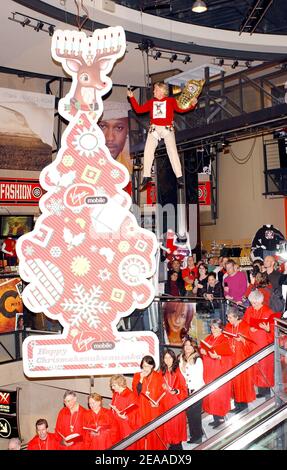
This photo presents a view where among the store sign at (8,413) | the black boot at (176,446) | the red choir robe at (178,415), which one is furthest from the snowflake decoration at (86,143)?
the store sign at (8,413)

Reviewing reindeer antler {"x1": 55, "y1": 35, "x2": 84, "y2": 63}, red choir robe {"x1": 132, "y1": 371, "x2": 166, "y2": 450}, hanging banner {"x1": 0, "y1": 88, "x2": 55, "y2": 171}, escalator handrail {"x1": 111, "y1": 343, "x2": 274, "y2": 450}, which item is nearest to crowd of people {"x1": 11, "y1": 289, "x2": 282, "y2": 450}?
red choir robe {"x1": 132, "y1": 371, "x2": 166, "y2": 450}

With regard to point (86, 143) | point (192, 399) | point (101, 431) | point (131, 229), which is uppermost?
point (86, 143)

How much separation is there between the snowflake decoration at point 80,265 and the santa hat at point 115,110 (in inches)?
295

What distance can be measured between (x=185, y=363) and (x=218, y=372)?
14.6 inches

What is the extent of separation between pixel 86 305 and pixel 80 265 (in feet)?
1.32

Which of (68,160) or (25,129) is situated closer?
(68,160)

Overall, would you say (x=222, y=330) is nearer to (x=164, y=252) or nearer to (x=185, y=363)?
(x=185, y=363)

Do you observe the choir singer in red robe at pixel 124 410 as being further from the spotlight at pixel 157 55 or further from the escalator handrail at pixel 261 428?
the spotlight at pixel 157 55

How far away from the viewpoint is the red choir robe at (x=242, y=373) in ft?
17.6

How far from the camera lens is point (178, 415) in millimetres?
5148

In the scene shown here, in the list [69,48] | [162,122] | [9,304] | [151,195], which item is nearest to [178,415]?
[162,122]

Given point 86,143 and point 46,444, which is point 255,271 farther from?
point 46,444

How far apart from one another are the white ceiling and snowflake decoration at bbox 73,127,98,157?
11.9 ft

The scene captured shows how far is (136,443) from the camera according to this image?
16.5 feet
